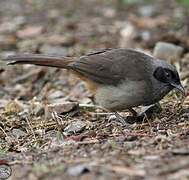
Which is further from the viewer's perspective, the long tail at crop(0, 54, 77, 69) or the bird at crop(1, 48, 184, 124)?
the long tail at crop(0, 54, 77, 69)

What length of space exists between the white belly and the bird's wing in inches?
3.2

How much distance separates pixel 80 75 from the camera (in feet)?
16.9

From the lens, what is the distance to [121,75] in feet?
15.7

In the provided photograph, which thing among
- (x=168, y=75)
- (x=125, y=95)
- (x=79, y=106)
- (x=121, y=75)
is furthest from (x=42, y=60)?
(x=168, y=75)

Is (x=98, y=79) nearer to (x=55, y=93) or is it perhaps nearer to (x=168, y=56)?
(x=55, y=93)

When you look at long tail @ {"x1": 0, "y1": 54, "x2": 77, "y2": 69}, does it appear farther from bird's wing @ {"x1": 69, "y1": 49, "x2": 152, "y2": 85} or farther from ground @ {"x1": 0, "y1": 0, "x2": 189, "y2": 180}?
ground @ {"x1": 0, "y1": 0, "x2": 189, "y2": 180}

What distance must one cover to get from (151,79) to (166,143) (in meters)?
1.47

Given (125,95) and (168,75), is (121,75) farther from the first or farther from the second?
(168,75)

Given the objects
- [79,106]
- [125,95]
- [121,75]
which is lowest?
[79,106]

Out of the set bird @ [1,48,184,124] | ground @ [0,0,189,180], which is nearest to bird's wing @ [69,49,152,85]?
bird @ [1,48,184,124]

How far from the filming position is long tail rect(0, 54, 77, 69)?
500 cm

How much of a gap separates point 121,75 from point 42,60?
3.58 ft

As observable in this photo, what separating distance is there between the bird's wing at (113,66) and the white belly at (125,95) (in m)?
0.08

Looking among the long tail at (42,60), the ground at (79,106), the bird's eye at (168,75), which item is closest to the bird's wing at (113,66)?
the long tail at (42,60)
